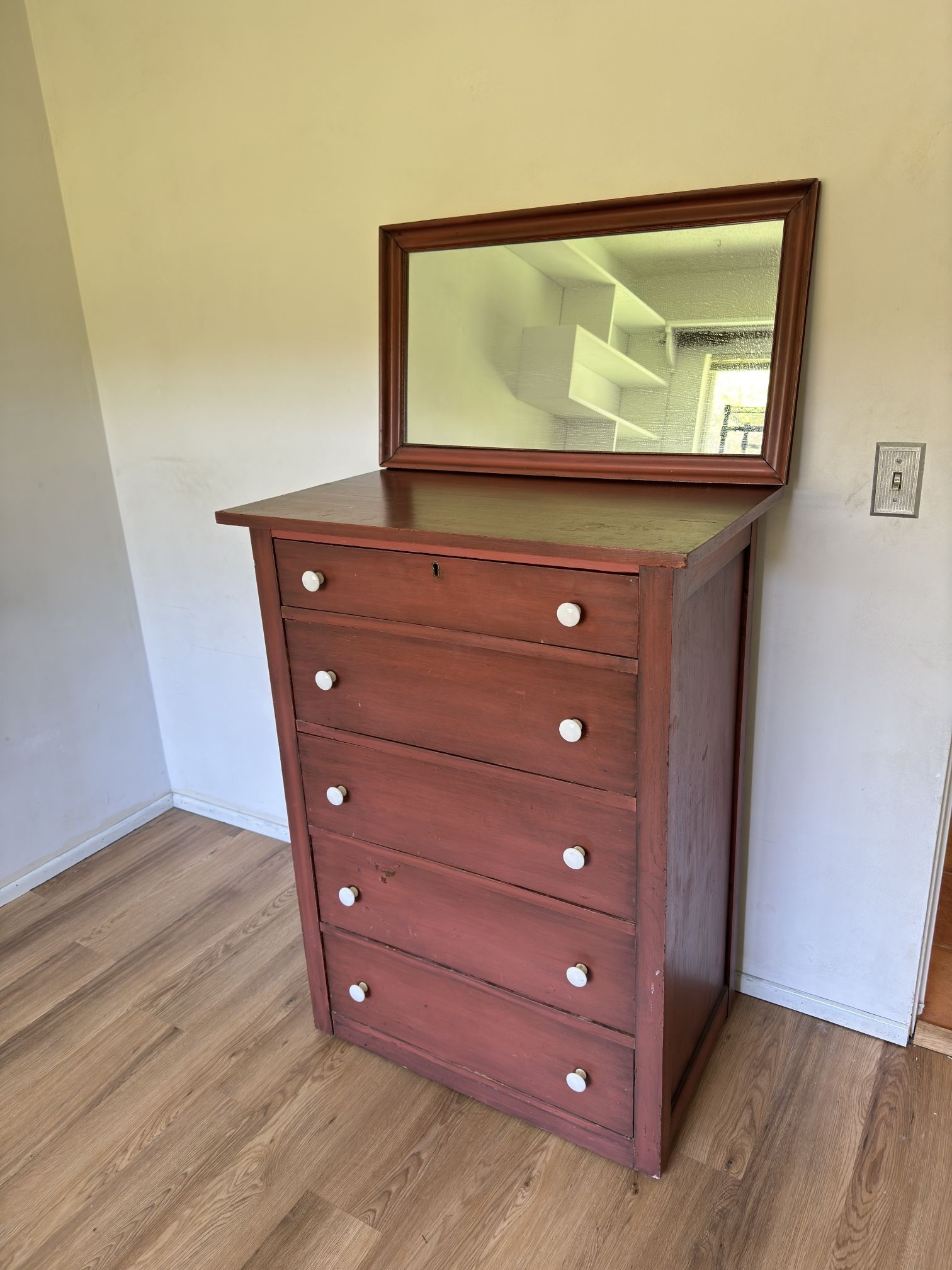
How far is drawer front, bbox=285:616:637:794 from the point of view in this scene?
1175 mm

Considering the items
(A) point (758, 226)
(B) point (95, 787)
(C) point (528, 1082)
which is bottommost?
(C) point (528, 1082)

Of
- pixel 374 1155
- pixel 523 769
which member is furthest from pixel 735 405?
pixel 374 1155

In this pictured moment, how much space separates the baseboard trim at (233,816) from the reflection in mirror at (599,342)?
4.07ft

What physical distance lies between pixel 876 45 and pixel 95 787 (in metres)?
2.42

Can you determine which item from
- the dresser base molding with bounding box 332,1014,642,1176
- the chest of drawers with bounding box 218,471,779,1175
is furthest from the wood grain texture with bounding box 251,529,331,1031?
the dresser base molding with bounding box 332,1014,642,1176

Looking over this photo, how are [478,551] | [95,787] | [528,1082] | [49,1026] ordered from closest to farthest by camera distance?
[478,551], [528,1082], [49,1026], [95,787]

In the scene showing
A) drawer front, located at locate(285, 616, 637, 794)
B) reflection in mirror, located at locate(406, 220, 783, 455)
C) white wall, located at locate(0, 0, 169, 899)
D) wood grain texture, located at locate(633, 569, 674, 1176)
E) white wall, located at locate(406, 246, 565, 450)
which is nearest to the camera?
wood grain texture, located at locate(633, 569, 674, 1176)

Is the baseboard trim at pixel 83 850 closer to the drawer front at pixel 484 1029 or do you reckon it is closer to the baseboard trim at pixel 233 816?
the baseboard trim at pixel 233 816

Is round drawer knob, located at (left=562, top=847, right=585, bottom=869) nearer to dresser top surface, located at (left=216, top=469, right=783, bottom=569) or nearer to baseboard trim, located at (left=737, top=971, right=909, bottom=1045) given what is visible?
dresser top surface, located at (left=216, top=469, right=783, bottom=569)

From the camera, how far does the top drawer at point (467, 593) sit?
1.11 m

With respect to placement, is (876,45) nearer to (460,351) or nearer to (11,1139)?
(460,351)

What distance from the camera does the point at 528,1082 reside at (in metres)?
1.47

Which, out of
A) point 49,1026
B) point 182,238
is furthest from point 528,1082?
point 182,238

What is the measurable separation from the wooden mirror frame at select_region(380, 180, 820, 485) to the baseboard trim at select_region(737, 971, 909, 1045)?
1.06m
